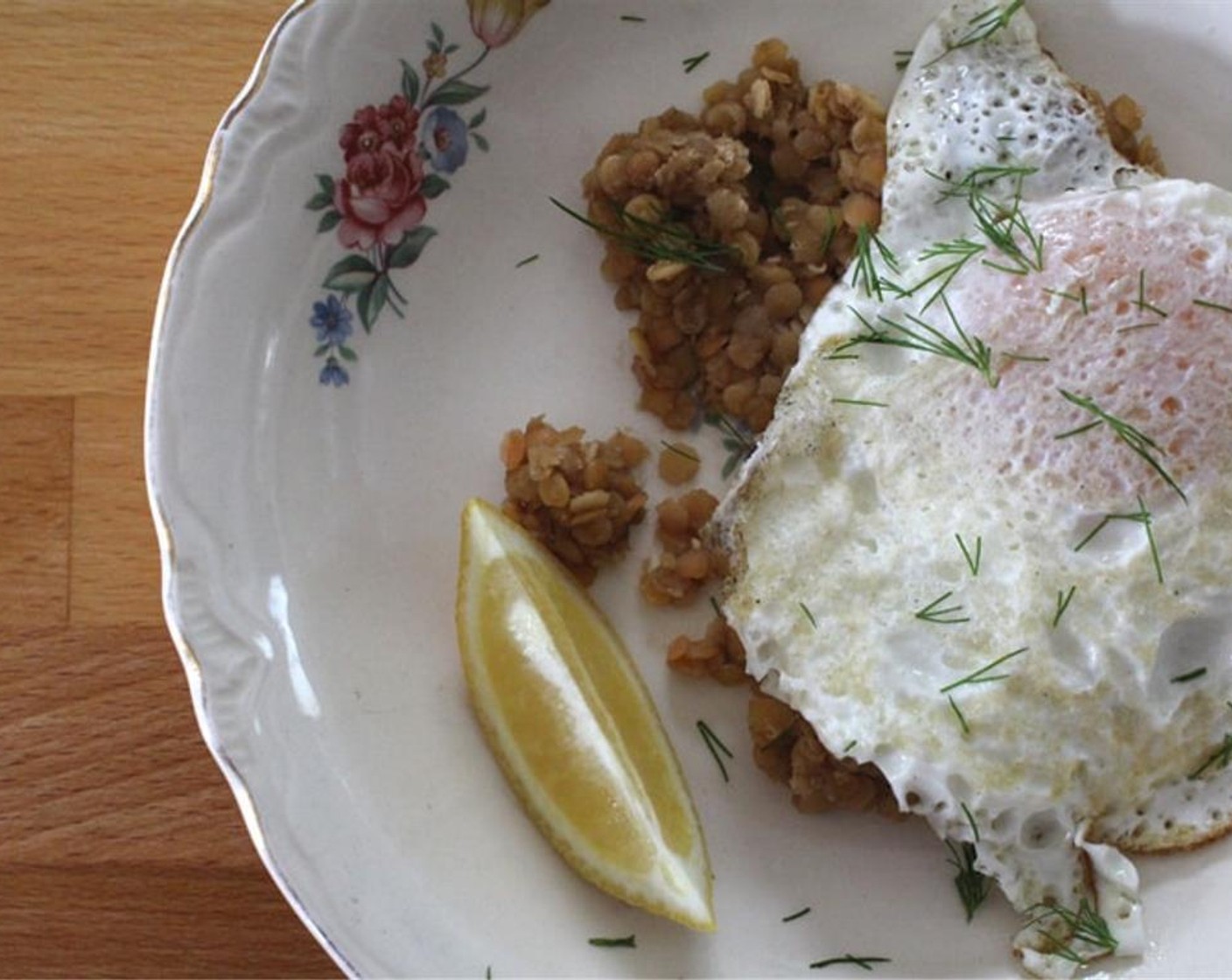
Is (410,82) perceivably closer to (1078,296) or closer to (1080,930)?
(1078,296)

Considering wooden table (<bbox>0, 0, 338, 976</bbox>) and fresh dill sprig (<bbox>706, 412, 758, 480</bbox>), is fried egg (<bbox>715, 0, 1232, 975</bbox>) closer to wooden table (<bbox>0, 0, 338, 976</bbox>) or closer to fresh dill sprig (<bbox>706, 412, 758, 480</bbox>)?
fresh dill sprig (<bbox>706, 412, 758, 480</bbox>)

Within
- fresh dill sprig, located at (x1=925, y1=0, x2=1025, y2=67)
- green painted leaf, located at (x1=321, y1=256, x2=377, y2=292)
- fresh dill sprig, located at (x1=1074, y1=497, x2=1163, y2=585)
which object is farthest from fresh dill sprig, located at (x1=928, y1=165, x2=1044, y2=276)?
green painted leaf, located at (x1=321, y1=256, x2=377, y2=292)

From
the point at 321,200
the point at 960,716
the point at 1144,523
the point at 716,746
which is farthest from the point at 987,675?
the point at 321,200

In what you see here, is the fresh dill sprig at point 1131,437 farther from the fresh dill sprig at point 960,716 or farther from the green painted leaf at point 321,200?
the green painted leaf at point 321,200

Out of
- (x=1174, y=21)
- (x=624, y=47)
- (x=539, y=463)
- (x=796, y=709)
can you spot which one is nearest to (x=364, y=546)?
(x=539, y=463)

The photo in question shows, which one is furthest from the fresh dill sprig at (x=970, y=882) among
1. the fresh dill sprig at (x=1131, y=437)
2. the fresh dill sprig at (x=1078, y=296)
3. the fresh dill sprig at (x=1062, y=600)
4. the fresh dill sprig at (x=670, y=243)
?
the fresh dill sprig at (x=670, y=243)

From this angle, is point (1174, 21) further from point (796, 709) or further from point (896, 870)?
point (896, 870)

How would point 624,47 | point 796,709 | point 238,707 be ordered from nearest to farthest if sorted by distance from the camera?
point 238,707, point 796,709, point 624,47
